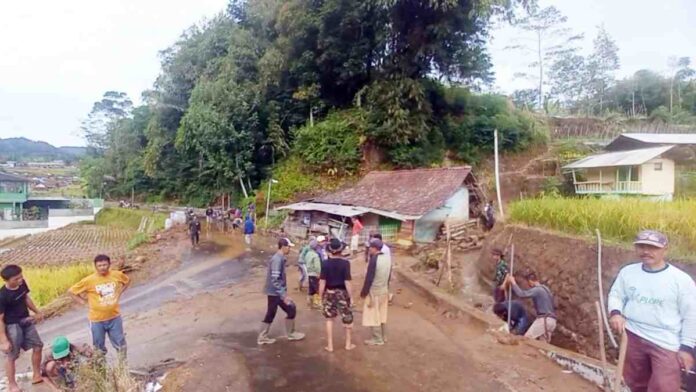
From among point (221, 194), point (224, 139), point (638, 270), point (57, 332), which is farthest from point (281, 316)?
point (221, 194)

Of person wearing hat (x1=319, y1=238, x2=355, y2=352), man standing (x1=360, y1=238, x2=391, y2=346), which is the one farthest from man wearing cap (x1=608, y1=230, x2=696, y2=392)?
person wearing hat (x1=319, y1=238, x2=355, y2=352)

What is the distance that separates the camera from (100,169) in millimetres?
49844

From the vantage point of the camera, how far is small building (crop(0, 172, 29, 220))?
4403 centimetres

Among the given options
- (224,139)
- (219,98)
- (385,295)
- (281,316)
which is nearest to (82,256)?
(224,139)

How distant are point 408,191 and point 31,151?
143 metres

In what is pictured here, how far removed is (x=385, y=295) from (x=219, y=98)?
90.6 feet

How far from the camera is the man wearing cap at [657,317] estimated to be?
12.6ft

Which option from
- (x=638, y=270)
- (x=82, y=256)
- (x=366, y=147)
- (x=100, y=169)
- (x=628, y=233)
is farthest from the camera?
(x=100, y=169)

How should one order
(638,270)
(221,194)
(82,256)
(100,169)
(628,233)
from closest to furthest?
(638,270), (628,233), (82,256), (221,194), (100,169)

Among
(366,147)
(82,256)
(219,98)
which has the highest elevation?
(219,98)

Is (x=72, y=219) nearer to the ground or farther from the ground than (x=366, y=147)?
nearer to the ground

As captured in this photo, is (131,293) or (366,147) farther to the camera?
(366,147)

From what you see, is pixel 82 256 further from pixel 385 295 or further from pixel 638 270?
pixel 638 270

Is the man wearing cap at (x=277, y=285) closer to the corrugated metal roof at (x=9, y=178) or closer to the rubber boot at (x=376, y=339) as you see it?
the rubber boot at (x=376, y=339)
